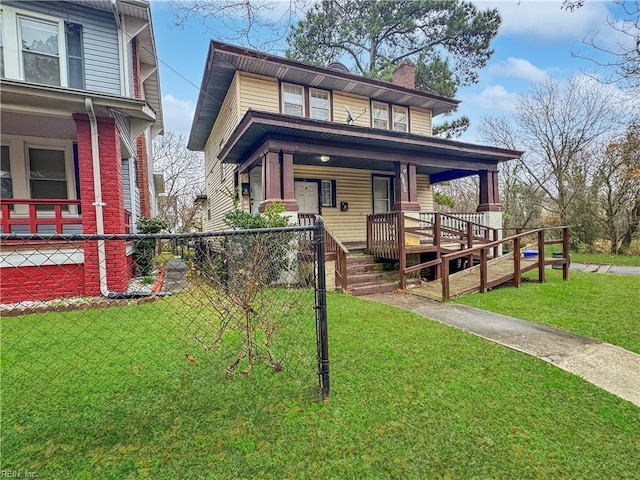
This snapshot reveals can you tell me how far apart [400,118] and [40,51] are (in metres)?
10.5

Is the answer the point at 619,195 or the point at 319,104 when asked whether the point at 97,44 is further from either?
the point at 619,195

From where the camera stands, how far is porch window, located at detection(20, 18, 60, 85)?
21.6 feet

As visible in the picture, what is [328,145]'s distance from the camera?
8.11 m

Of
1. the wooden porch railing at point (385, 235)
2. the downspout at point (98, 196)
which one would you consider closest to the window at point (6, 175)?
the downspout at point (98, 196)

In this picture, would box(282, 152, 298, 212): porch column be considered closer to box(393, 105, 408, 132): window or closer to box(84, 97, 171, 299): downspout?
box(84, 97, 171, 299): downspout

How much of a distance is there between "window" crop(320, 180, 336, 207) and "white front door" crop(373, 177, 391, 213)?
1.74 m

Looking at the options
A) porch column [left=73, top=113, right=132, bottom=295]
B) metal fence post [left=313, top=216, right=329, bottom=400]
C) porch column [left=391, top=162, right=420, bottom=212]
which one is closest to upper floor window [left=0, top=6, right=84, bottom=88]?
porch column [left=73, top=113, right=132, bottom=295]

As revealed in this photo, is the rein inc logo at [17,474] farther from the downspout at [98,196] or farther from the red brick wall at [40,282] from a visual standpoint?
the red brick wall at [40,282]

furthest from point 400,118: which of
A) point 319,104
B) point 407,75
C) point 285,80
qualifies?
point 285,80

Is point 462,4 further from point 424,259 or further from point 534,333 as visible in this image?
point 534,333

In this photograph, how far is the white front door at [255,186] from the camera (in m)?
10.1

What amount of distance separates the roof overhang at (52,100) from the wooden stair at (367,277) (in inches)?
223

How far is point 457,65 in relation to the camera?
53.3ft

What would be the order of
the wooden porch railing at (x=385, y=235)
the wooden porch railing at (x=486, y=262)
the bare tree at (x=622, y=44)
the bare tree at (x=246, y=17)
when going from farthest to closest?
the wooden porch railing at (x=385, y=235)
the wooden porch railing at (x=486, y=262)
the bare tree at (x=622, y=44)
the bare tree at (x=246, y=17)
